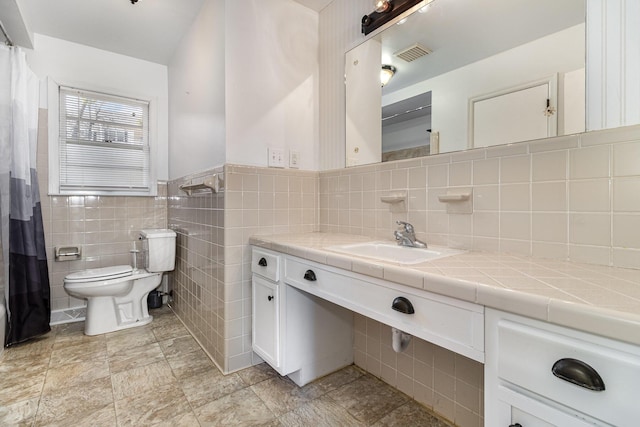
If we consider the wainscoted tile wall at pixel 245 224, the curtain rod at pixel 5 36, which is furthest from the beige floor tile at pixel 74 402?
the curtain rod at pixel 5 36

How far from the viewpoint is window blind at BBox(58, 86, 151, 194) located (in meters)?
2.55

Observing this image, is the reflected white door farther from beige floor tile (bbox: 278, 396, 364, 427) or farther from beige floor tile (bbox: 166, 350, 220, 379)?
beige floor tile (bbox: 166, 350, 220, 379)

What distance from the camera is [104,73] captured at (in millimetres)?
2670

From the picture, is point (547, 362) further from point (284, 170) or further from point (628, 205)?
point (284, 170)

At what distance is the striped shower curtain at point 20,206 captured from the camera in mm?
1936

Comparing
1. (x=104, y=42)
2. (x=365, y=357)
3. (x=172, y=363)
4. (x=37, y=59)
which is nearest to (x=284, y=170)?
(x=365, y=357)

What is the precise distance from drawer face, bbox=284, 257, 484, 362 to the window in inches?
94.9

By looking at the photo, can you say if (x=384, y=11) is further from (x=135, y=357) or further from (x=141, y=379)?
(x=135, y=357)

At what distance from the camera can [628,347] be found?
0.52 metres

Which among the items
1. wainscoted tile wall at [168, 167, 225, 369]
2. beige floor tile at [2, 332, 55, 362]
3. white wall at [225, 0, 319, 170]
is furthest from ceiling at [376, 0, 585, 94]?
beige floor tile at [2, 332, 55, 362]

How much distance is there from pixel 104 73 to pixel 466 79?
118 inches

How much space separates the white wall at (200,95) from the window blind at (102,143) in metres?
0.37

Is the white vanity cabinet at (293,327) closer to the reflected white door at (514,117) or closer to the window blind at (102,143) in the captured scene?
the reflected white door at (514,117)

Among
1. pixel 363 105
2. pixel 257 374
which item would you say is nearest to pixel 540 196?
pixel 363 105
